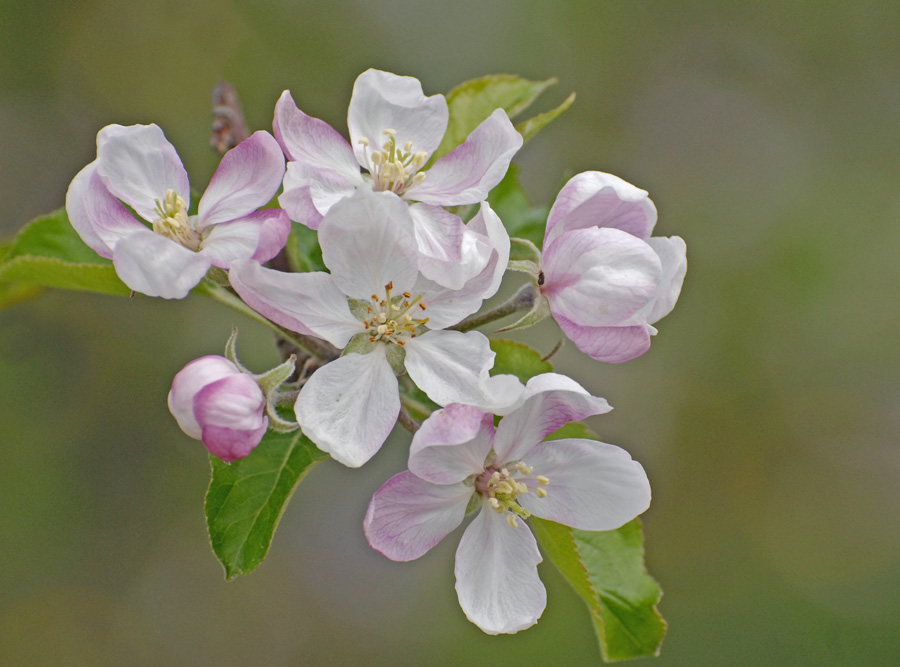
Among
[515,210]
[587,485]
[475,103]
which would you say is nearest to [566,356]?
[515,210]

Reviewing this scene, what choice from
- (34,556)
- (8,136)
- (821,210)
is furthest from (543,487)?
(821,210)

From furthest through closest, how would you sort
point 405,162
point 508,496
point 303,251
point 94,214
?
point 303,251
point 405,162
point 508,496
point 94,214

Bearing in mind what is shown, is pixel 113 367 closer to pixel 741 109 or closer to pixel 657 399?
pixel 657 399

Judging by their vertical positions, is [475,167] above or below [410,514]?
above

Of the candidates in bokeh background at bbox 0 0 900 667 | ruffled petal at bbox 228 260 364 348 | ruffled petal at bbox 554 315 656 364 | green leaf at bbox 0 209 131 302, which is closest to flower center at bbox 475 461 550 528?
ruffled petal at bbox 554 315 656 364

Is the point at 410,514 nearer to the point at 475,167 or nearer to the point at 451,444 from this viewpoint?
→ the point at 451,444

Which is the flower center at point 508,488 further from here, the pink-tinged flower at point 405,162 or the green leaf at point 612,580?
the pink-tinged flower at point 405,162

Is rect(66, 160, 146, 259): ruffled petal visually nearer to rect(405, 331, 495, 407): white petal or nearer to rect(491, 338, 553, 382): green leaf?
rect(405, 331, 495, 407): white petal
